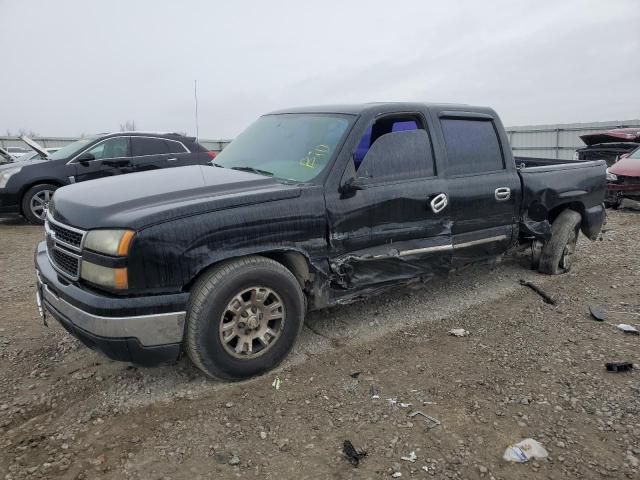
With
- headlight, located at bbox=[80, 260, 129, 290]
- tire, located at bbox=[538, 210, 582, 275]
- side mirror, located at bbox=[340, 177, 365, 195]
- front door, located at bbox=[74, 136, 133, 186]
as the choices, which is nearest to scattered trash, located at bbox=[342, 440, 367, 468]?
headlight, located at bbox=[80, 260, 129, 290]

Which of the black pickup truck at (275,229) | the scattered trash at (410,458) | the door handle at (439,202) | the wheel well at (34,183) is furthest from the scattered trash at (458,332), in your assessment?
the wheel well at (34,183)

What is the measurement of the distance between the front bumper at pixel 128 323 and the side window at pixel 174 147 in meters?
6.72

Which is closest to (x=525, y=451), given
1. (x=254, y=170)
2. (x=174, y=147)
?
(x=254, y=170)

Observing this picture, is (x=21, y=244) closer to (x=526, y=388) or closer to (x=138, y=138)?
(x=138, y=138)

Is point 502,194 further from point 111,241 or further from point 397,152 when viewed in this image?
point 111,241

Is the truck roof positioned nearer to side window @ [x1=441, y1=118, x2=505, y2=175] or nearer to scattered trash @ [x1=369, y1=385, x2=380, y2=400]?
side window @ [x1=441, y1=118, x2=505, y2=175]

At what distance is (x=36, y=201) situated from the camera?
8.72m

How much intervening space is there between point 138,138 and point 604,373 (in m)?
8.25

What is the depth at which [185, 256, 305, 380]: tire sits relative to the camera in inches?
119

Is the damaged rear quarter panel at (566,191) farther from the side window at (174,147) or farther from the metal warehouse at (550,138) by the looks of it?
the metal warehouse at (550,138)

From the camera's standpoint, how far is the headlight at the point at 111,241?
9.08ft

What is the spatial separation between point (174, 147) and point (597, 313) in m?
7.56

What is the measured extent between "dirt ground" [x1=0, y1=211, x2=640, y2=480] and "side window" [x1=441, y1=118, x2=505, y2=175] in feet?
4.31

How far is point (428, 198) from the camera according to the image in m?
4.04
